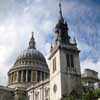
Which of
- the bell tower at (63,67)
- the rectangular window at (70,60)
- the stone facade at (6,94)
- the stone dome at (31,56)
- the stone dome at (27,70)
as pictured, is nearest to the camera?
the bell tower at (63,67)

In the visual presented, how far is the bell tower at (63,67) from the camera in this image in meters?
51.6

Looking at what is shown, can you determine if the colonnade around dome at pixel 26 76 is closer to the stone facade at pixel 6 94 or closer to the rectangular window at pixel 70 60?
the stone facade at pixel 6 94

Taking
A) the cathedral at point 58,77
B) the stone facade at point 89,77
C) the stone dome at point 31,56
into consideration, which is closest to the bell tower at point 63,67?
the cathedral at point 58,77

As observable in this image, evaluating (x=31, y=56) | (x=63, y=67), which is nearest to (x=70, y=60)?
(x=63, y=67)

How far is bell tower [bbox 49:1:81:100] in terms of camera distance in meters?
51.6

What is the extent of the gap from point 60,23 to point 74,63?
1477 centimetres

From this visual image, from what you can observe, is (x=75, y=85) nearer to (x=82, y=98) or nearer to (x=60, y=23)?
(x=82, y=98)

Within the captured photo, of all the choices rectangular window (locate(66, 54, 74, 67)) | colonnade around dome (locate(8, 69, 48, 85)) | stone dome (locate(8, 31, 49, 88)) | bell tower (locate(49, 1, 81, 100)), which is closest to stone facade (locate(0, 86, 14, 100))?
stone dome (locate(8, 31, 49, 88))

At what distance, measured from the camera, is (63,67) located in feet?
176

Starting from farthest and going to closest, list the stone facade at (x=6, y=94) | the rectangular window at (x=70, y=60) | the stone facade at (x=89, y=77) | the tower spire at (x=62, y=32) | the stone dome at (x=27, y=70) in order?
the stone dome at (x=27, y=70), the stone facade at (x=6, y=94), the stone facade at (x=89, y=77), the tower spire at (x=62, y=32), the rectangular window at (x=70, y=60)

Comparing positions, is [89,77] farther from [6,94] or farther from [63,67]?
[6,94]

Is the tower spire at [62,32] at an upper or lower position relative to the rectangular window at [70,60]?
upper

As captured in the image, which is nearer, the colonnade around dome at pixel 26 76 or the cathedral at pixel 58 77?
the cathedral at pixel 58 77

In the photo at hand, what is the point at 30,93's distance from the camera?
71875 millimetres
